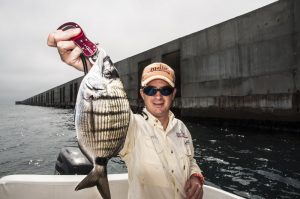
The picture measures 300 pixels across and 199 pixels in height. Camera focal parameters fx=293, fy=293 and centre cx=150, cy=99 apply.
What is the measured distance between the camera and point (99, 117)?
1.64m

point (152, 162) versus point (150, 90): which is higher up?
point (150, 90)

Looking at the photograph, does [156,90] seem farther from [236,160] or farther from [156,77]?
[236,160]

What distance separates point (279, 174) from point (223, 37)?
11.4 m

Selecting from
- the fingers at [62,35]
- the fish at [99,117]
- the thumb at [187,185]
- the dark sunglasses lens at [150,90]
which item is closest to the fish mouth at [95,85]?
the fish at [99,117]

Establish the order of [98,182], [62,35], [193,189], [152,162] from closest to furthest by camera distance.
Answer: [98,182] → [62,35] → [152,162] → [193,189]

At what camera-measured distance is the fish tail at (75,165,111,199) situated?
62.6 inches

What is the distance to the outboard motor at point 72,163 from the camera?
15.3 ft

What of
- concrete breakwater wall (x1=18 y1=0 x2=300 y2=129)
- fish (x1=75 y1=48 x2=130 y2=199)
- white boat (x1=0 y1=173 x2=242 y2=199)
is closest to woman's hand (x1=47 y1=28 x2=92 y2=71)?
fish (x1=75 y1=48 x2=130 y2=199)

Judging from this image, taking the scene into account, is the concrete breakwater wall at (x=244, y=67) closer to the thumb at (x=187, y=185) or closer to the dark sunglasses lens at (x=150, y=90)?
the thumb at (x=187, y=185)

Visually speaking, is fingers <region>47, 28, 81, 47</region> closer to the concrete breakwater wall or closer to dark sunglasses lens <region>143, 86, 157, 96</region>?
dark sunglasses lens <region>143, 86, 157, 96</region>

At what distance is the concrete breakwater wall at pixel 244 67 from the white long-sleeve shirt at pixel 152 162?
12280 mm

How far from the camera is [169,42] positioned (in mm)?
23125

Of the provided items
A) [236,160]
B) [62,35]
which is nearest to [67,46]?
[62,35]

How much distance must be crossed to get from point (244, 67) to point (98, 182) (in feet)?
51.4
